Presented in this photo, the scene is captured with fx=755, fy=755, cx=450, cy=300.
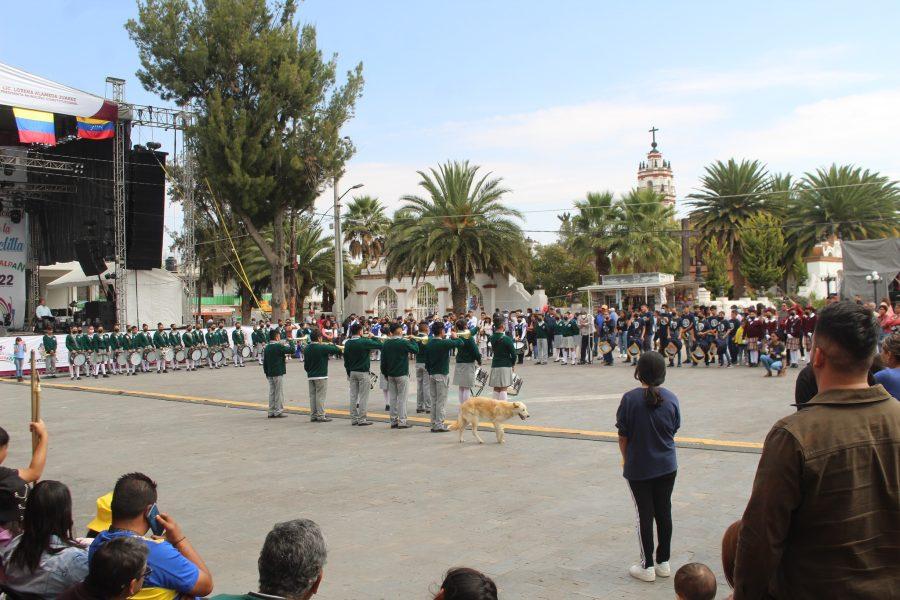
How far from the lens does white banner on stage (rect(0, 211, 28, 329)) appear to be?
37344 mm

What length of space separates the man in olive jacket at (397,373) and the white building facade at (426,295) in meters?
28.2

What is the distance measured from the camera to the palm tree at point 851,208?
49.6 m

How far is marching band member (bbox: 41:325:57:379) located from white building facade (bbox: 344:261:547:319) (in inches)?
737

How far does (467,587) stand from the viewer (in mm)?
2598

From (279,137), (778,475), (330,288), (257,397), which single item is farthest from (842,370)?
(330,288)

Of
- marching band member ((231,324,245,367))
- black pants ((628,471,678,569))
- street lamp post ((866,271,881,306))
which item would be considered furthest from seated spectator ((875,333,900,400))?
marching band member ((231,324,245,367))

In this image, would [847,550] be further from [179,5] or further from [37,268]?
[37,268]

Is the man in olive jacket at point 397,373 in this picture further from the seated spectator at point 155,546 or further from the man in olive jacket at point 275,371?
the seated spectator at point 155,546

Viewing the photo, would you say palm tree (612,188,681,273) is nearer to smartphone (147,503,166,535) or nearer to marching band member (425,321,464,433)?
marching band member (425,321,464,433)

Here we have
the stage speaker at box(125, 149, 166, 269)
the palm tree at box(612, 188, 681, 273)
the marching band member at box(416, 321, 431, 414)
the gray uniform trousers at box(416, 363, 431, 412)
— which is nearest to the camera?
the marching band member at box(416, 321, 431, 414)

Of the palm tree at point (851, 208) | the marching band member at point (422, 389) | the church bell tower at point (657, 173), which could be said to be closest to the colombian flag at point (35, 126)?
the marching band member at point (422, 389)

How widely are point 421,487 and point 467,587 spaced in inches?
255

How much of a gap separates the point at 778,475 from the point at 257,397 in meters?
18.0

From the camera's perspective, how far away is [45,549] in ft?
12.7
